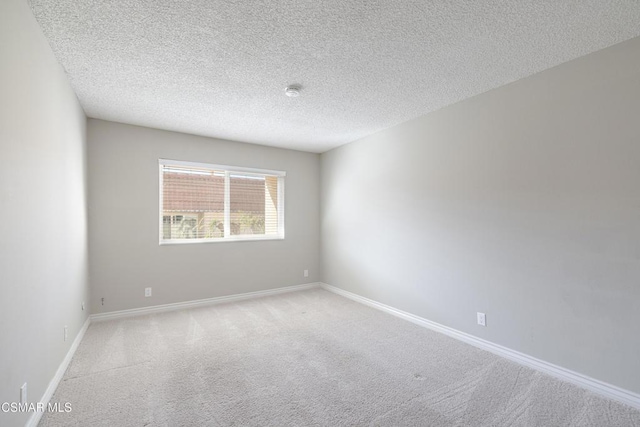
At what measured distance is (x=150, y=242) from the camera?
12.6ft

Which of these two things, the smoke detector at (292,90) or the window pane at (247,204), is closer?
the smoke detector at (292,90)

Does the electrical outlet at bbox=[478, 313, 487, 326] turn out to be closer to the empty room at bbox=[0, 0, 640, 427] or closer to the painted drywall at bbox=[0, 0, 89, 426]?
the empty room at bbox=[0, 0, 640, 427]

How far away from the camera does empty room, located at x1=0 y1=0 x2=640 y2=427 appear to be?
1771mm

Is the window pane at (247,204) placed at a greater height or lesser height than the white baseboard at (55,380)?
greater

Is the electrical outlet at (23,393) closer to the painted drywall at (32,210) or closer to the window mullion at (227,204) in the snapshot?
the painted drywall at (32,210)

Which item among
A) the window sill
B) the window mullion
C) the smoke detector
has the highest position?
the smoke detector

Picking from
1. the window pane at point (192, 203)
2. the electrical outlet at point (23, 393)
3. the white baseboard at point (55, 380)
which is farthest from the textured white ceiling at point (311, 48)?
the white baseboard at point (55, 380)

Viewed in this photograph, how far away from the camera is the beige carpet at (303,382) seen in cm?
184

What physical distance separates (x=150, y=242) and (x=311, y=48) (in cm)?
322

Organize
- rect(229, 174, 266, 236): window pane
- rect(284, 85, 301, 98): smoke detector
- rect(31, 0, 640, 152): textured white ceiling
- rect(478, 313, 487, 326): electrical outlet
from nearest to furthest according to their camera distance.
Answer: rect(31, 0, 640, 152): textured white ceiling
rect(284, 85, 301, 98): smoke detector
rect(478, 313, 487, 326): electrical outlet
rect(229, 174, 266, 236): window pane

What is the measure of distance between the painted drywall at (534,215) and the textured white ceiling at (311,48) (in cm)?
27

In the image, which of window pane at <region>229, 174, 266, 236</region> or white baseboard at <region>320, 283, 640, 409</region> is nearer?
white baseboard at <region>320, 283, 640, 409</region>

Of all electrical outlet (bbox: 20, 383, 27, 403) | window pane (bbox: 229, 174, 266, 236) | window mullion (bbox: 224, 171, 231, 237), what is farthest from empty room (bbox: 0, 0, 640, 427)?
window pane (bbox: 229, 174, 266, 236)

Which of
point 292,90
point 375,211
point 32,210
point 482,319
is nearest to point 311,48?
point 292,90
